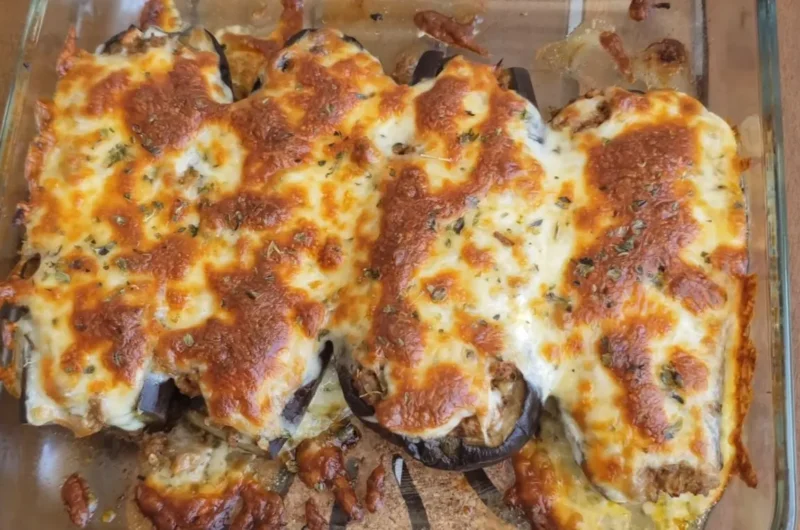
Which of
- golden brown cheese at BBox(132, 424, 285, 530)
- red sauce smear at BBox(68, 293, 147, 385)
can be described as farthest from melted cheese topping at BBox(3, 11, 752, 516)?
golden brown cheese at BBox(132, 424, 285, 530)

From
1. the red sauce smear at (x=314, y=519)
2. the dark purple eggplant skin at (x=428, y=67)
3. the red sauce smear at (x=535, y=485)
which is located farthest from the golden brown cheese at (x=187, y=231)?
the red sauce smear at (x=535, y=485)

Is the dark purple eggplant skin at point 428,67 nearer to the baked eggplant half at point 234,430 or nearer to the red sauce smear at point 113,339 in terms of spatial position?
the baked eggplant half at point 234,430

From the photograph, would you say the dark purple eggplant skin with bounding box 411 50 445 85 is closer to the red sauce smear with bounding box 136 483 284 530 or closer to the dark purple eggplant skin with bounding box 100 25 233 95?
the dark purple eggplant skin with bounding box 100 25 233 95

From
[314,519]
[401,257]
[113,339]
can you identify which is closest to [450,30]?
[401,257]

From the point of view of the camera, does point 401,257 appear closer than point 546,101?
Yes

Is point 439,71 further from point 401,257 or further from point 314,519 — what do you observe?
point 314,519

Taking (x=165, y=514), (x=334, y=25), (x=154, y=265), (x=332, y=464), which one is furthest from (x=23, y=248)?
(x=334, y=25)
